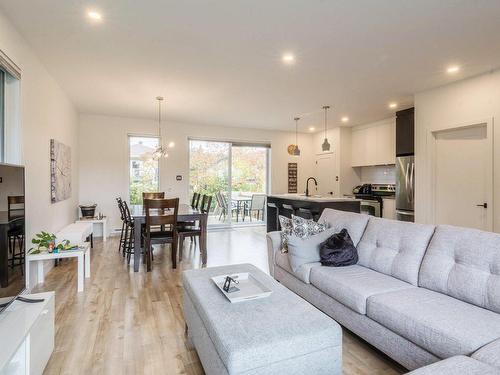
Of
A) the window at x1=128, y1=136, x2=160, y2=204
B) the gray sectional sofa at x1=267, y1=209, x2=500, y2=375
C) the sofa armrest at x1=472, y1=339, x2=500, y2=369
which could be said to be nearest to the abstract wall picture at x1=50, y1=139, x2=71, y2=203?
the window at x1=128, y1=136, x2=160, y2=204

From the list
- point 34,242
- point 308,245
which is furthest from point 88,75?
point 308,245

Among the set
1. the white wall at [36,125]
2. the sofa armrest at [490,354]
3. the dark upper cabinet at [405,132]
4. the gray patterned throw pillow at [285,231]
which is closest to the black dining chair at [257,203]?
the dark upper cabinet at [405,132]

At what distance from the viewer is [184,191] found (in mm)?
6855

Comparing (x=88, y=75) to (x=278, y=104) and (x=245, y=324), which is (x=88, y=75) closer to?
(x=278, y=104)

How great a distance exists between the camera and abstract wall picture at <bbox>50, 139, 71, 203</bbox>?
156 inches

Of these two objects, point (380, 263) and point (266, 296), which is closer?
point (266, 296)

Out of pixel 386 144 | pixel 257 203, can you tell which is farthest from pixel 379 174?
pixel 257 203

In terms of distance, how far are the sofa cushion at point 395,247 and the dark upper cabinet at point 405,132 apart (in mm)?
3183

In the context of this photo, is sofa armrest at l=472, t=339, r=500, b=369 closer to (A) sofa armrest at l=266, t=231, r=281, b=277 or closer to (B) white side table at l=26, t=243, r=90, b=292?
(A) sofa armrest at l=266, t=231, r=281, b=277

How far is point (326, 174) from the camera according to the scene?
7746 millimetres

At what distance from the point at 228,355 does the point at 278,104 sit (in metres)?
4.71

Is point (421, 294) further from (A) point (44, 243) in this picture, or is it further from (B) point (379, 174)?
(B) point (379, 174)

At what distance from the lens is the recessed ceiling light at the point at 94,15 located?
8.06 feet

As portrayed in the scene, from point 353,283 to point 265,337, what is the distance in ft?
3.33
